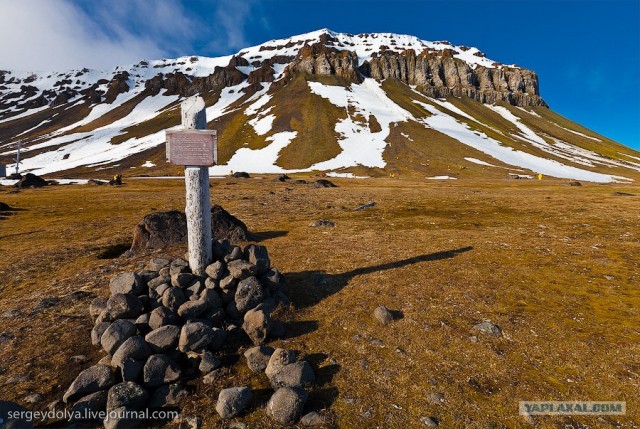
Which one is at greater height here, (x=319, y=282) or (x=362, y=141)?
(x=362, y=141)

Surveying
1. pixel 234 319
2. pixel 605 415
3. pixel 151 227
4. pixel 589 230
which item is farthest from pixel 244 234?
pixel 589 230

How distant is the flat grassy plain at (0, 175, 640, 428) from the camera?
7.83 meters

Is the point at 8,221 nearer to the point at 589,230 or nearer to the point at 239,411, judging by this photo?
the point at 239,411

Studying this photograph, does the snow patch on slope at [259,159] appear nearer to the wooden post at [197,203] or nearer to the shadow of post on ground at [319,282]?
the shadow of post on ground at [319,282]

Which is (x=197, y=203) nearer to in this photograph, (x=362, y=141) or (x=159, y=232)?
(x=159, y=232)

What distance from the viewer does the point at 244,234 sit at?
22.4m

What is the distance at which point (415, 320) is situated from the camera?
1130 cm

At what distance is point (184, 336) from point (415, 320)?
24.4 feet

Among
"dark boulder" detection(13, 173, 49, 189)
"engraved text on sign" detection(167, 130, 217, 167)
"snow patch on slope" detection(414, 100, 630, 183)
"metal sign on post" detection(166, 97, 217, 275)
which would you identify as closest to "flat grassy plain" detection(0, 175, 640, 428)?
"metal sign on post" detection(166, 97, 217, 275)

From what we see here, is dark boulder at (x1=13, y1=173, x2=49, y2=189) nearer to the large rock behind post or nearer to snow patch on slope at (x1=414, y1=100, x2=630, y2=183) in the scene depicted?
the large rock behind post

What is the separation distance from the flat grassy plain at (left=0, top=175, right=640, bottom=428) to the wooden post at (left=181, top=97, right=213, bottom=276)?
153 inches

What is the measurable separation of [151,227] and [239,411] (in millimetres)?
16167

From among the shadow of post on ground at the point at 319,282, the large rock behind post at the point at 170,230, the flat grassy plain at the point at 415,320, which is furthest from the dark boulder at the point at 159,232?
the shadow of post on ground at the point at 319,282

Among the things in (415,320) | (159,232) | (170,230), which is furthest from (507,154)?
(415,320)
